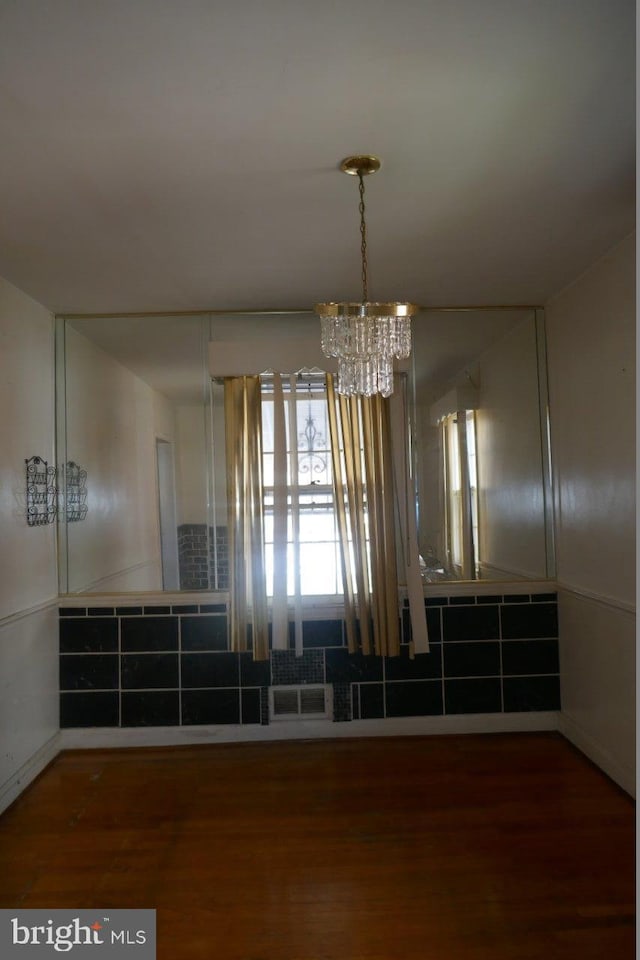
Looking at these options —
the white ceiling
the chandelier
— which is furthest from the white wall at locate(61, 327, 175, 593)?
the chandelier

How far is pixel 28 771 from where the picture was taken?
3.50 metres

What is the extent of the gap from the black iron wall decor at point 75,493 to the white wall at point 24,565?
117 millimetres

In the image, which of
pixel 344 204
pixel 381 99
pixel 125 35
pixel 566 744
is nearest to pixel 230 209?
pixel 344 204

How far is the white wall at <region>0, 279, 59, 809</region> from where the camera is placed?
3285 mm

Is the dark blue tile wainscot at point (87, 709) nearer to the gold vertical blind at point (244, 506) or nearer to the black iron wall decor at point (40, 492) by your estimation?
the gold vertical blind at point (244, 506)

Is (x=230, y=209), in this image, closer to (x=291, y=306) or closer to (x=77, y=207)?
(x=77, y=207)

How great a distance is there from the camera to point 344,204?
8.61 feet

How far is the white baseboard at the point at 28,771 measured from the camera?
10.6 ft

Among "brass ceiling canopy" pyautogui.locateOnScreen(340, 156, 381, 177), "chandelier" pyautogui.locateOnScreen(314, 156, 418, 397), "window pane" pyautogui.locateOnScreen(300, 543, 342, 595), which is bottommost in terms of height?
"window pane" pyautogui.locateOnScreen(300, 543, 342, 595)

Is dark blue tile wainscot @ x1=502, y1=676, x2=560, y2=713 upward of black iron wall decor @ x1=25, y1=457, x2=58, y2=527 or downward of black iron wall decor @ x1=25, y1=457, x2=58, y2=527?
downward

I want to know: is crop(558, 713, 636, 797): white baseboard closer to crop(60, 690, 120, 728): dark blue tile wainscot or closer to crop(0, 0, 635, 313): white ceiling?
crop(0, 0, 635, 313): white ceiling

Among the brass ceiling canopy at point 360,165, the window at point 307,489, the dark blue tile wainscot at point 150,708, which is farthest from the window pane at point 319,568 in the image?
the brass ceiling canopy at point 360,165

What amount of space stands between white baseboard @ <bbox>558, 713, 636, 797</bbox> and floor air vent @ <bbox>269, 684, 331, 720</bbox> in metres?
1.26

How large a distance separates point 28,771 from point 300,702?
4.56ft
